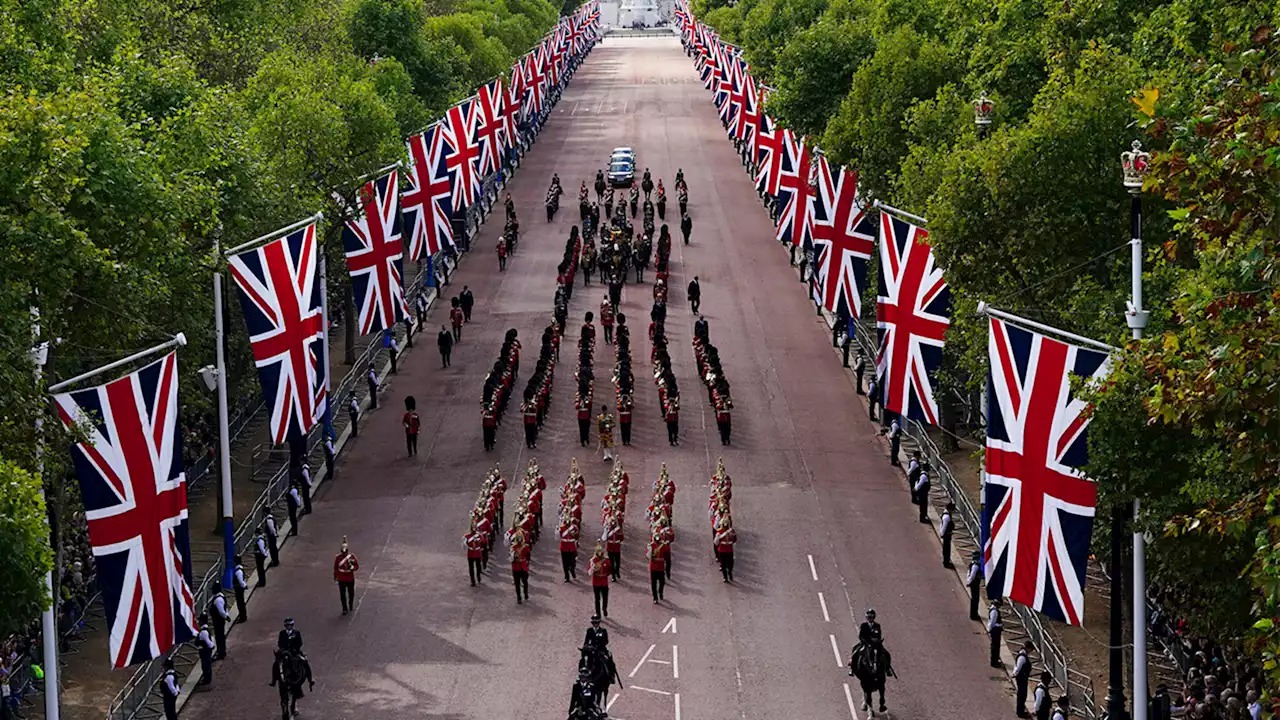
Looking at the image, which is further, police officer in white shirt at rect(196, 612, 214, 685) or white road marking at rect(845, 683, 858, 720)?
police officer in white shirt at rect(196, 612, 214, 685)

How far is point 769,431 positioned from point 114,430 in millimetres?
25172

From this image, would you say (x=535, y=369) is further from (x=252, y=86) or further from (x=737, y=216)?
(x=737, y=216)

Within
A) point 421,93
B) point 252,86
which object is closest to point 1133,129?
point 252,86

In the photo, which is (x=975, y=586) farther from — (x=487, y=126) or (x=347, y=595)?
(x=487, y=126)

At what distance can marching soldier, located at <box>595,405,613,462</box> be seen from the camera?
1793 inches

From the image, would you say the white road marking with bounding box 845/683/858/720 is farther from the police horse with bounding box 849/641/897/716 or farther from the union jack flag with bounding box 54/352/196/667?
the union jack flag with bounding box 54/352/196/667

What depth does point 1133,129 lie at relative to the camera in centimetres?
3416

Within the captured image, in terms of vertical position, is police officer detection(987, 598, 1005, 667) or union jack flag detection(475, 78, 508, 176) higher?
union jack flag detection(475, 78, 508, 176)

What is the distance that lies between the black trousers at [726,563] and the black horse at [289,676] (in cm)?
967

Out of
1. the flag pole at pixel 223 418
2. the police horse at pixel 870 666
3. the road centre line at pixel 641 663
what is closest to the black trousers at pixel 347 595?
the flag pole at pixel 223 418

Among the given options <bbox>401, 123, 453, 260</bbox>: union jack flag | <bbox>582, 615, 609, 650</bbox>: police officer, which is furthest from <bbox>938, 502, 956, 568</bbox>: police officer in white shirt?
<bbox>401, 123, 453, 260</bbox>: union jack flag

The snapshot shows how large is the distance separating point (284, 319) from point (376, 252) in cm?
1204

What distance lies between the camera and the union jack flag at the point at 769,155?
214 feet

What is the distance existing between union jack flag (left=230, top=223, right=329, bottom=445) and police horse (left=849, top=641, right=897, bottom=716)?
12.3m
